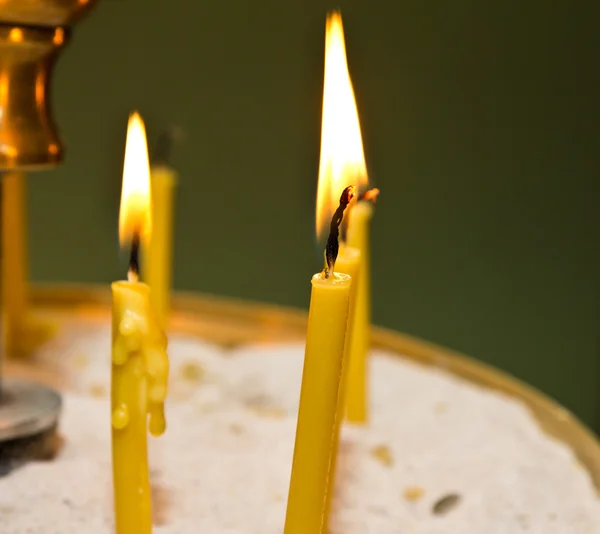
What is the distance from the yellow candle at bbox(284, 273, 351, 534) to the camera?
0.26 meters

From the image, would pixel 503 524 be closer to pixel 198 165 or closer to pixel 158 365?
pixel 158 365

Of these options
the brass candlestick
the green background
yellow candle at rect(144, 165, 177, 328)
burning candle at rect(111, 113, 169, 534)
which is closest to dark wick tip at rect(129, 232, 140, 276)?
burning candle at rect(111, 113, 169, 534)

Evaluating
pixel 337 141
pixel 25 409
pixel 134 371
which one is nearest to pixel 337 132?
pixel 337 141

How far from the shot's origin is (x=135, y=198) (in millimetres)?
285

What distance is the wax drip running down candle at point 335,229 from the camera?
0.81ft

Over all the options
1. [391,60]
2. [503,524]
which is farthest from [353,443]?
[391,60]

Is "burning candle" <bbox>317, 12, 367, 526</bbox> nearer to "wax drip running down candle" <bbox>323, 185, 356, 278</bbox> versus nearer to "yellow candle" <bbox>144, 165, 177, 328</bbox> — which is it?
"wax drip running down candle" <bbox>323, 185, 356, 278</bbox>

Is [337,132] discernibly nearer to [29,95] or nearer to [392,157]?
[29,95]

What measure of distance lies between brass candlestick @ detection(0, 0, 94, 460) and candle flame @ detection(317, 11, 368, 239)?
128mm

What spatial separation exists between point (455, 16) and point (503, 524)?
35.0 inches

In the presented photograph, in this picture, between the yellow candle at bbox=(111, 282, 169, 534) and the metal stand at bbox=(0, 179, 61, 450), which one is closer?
the yellow candle at bbox=(111, 282, 169, 534)

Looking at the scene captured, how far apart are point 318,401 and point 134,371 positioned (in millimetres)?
63

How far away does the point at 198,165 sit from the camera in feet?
3.85

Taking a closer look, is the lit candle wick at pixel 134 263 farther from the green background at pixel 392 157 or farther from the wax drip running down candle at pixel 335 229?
the green background at pixel 392 157
